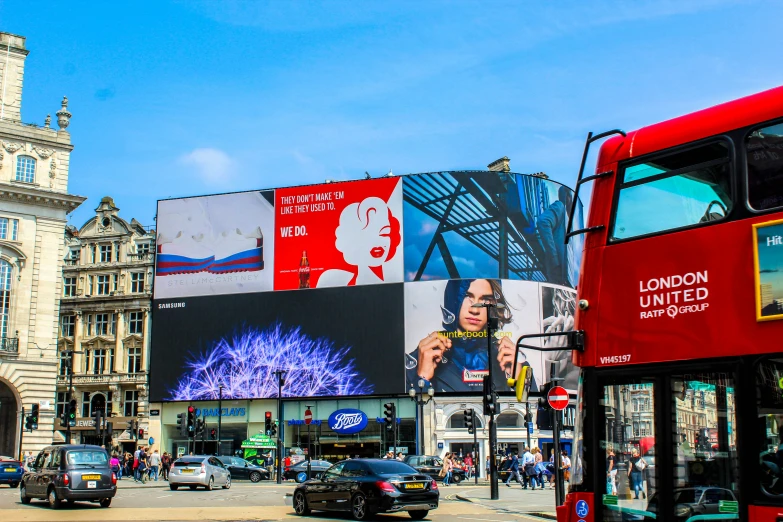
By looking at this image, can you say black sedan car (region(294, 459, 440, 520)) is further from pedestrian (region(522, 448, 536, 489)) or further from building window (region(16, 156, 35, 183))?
building window (region(16, 156, 35, 183))

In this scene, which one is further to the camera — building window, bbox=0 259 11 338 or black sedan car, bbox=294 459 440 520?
building window, bbox=0 259 11 338

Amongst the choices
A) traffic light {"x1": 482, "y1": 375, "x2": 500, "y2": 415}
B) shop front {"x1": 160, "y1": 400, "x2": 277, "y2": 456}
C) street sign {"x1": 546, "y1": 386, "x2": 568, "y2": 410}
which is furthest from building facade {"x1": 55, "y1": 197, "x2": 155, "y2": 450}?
street sign {"x1": 546, "y1": 386, "x2": 568, "y2": 410}

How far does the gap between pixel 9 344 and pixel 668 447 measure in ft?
165

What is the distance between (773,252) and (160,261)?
66.5 meters

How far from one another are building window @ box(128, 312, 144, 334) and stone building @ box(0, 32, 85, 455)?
21.7m

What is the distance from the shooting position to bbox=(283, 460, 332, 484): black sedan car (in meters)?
45.2

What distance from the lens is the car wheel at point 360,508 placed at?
20812 millimetres

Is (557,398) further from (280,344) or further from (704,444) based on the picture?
(280,344)

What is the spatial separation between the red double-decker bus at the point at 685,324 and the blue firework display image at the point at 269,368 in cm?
5509

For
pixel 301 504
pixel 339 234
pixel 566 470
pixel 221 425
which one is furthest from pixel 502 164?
pixel 301 504

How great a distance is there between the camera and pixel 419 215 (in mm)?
63344

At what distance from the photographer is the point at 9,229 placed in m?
52.5

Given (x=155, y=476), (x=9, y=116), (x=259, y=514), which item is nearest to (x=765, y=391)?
(x=259, y=514)

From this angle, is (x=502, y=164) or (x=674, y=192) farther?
(x=502, y=164)
